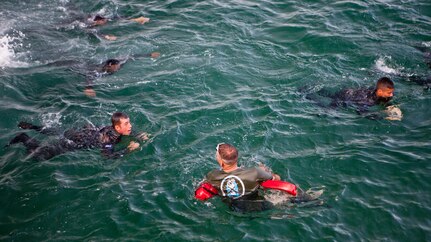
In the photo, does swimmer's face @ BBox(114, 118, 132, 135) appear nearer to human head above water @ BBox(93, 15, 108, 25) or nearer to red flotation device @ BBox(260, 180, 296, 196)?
red flotation device @ BBox(260, 180, 296, 196)

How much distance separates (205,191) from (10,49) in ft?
33.4

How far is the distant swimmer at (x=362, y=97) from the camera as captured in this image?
909 centimetres

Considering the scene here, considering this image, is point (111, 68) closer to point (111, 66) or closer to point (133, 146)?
point (111, 66)

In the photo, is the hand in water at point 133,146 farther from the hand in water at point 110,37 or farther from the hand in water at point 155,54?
the hand in water at point 110,37

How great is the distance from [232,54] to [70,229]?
298 inches

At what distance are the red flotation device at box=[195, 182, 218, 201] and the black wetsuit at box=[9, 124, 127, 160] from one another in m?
2.78

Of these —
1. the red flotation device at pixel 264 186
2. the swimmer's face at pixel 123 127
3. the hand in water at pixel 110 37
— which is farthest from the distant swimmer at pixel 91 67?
the red flotation device at pixel 264 186

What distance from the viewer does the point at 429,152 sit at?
8203 mm

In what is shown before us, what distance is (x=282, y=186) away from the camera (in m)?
6.43

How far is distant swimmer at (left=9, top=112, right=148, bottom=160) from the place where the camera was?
8.48 m

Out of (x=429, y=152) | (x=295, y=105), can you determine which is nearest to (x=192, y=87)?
(x=295, y=105)

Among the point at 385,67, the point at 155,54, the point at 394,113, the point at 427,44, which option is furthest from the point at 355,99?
the point at 155,54

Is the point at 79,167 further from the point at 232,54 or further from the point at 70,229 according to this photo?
the point at 232,54

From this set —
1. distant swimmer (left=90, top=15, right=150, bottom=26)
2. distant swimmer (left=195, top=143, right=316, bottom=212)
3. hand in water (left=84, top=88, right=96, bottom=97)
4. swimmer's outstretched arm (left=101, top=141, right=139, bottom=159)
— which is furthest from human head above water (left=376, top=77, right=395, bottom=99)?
distant swimmer (left=90, top=15, right=150, bottom=26)
